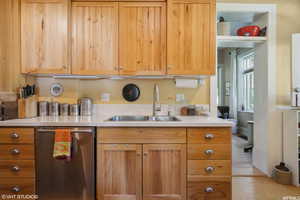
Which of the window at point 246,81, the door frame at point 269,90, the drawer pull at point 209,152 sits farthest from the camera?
the window at point 246,81

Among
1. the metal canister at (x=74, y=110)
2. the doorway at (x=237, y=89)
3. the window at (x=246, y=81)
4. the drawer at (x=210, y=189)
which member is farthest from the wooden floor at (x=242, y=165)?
the metal canister at (x=74, y=110)

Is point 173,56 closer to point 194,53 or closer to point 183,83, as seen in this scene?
point 194,53

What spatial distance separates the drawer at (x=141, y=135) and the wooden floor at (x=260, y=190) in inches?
44.9

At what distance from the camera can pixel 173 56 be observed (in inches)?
81.8

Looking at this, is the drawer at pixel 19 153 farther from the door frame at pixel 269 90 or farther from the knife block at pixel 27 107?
the door frame at pixel 269 90

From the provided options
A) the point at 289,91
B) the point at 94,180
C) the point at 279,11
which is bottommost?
the point at 94,180

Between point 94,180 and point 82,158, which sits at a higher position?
point 82,158

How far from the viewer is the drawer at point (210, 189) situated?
175 centimetres

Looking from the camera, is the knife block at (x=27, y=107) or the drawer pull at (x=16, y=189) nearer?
the drawer pull at (x=16, y=189)

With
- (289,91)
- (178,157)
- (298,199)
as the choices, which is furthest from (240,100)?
(178,157)

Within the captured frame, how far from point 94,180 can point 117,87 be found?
1161 mm

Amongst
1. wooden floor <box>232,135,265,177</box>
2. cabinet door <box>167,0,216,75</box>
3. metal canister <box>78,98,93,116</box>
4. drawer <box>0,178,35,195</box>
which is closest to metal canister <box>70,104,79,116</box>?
metal canister <box>78,98,93,116</box>

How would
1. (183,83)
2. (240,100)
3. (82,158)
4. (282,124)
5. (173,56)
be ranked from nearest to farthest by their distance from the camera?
(82,158) → (173,56) → (183,83) → (282,124) → (240,100)

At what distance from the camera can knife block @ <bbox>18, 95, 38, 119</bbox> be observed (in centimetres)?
202
